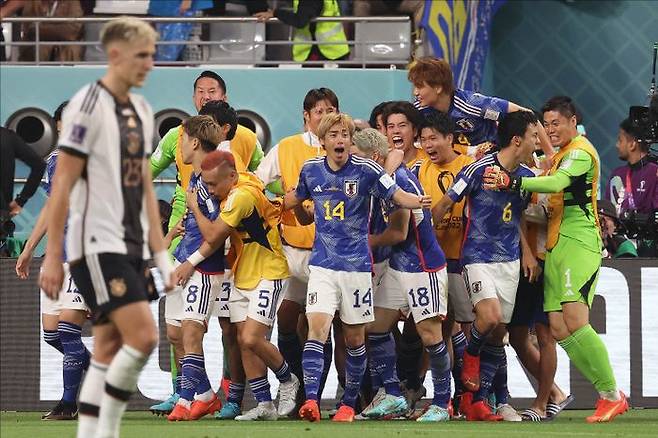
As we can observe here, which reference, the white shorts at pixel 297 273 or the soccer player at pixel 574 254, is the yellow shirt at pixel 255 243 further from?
the soccer player at pixel 574 254

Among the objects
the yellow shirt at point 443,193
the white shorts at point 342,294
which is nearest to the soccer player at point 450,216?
the yellow shirt at point 443,193

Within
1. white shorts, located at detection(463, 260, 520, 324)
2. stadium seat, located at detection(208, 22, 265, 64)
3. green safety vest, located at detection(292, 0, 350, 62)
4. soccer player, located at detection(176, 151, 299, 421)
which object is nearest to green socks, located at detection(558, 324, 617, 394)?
white shorts, located at detection(463, 260, 520, 324)

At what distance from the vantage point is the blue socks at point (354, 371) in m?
10.9

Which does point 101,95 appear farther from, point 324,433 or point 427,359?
point 427,359

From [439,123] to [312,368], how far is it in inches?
81.7

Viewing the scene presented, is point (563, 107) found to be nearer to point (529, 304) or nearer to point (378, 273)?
point (529, 304)

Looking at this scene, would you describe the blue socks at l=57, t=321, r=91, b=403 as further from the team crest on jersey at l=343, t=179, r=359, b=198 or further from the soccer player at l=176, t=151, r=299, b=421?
the team crest on jersey at l=343, t=179, r=359, b=198

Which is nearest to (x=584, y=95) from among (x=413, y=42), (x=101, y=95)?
(x=413, y=42)

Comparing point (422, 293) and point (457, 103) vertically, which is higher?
point (457, 103)

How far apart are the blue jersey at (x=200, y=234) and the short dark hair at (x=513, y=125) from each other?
7.02 ft

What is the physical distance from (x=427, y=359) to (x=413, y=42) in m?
4.75

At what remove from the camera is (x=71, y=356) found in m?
11.3

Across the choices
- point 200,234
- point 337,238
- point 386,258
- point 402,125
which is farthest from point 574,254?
point 200,234

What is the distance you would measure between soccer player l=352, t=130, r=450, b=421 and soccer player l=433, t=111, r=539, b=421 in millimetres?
201
